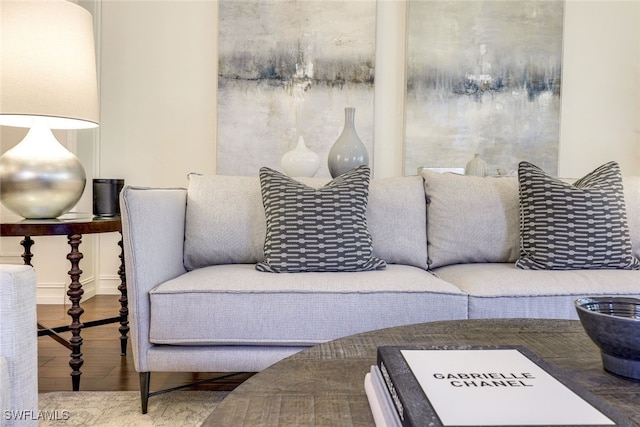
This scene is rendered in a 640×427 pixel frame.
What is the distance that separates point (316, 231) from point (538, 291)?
31.1 inches

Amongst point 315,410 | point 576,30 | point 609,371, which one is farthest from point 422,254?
point 576,30

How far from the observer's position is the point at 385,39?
3.23 meters

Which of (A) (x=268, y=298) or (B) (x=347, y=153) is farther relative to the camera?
(B) (x=347, y=153)

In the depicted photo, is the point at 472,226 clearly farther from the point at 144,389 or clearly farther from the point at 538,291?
the point at 144,389

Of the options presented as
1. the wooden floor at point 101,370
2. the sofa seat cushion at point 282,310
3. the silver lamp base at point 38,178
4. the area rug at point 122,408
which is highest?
the silver lamp base at point 38,178

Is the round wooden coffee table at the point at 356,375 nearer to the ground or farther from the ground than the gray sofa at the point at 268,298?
farther from the ground

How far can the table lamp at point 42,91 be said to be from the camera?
1677 millimetres

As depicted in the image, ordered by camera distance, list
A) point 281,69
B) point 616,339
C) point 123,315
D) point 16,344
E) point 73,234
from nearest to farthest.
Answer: point 616,339, point 16,344, point 73,234, point 123,315, point 281,69

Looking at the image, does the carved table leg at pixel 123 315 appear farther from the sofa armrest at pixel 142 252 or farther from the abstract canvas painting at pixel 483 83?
the abstract canvas painting at pixel 483 83

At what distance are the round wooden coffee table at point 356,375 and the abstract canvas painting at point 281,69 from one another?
2.35 m

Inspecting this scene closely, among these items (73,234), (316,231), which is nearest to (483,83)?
(316,231)

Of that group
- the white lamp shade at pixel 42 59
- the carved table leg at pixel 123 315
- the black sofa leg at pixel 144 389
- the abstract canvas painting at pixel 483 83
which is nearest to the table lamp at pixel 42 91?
the white lamp shade at pixel 42 59

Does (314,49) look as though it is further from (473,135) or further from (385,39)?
(473,135)

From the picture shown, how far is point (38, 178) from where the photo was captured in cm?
173
